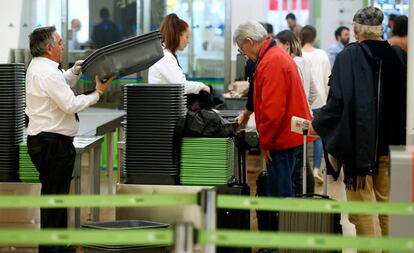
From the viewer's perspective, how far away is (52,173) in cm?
593

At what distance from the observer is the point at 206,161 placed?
6016mm

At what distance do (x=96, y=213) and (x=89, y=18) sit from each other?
5.44 m

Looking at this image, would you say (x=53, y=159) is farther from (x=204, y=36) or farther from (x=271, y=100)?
(x=204, y=36)

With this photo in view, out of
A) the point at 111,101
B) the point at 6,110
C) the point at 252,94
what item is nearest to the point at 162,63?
the point at 252,94

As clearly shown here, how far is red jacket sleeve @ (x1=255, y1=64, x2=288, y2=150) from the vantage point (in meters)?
6.02

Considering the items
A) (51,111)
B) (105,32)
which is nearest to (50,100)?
(51,111)

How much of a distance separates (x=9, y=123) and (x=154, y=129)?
1032mm

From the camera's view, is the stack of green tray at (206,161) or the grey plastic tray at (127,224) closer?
the grey plastic tray at (127,224)

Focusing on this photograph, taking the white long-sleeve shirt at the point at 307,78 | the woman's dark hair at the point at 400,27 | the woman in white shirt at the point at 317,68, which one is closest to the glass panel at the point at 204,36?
the woman in white shirt at the point at 317,68

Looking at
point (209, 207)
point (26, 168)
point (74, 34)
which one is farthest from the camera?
point (74, 34)

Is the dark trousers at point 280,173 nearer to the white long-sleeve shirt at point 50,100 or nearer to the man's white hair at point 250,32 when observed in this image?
the man's white hair at point 250,32

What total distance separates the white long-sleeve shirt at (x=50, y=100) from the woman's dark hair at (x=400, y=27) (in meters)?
2.17

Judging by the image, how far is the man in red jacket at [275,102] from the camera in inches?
238

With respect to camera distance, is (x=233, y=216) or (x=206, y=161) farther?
(x=233, y=216)
